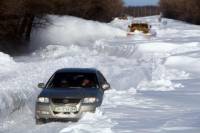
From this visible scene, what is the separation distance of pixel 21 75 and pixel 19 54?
16.9 m

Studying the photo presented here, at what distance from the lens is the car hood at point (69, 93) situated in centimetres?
1262

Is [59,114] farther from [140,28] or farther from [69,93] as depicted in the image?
[140,28]

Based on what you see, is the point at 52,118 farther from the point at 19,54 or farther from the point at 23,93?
the point at 19,54

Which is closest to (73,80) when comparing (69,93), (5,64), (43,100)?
(69,93)

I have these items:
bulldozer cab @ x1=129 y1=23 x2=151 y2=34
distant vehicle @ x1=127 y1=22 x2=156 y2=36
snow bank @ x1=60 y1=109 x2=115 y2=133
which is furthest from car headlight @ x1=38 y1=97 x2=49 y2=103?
bulldozer cab @ x1=129 y1=23 x2=151 y2=34

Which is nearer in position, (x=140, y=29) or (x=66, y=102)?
(x=66, y=102)

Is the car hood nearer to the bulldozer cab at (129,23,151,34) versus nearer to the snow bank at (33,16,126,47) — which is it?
the snow bank at (33,16,126,47)

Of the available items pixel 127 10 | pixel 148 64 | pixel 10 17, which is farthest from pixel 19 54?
pixel 127 10

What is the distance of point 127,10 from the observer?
179 metres

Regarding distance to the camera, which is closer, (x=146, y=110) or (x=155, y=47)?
(x=146, y=110)

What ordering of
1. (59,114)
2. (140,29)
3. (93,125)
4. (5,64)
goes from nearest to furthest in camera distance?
1. (93,125)
2. (59,114)
3. (5,64)
4. (140,29)

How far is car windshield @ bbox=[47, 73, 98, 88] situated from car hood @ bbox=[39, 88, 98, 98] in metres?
0.42

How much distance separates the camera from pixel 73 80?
13.9m

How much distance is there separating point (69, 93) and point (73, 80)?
118cm
